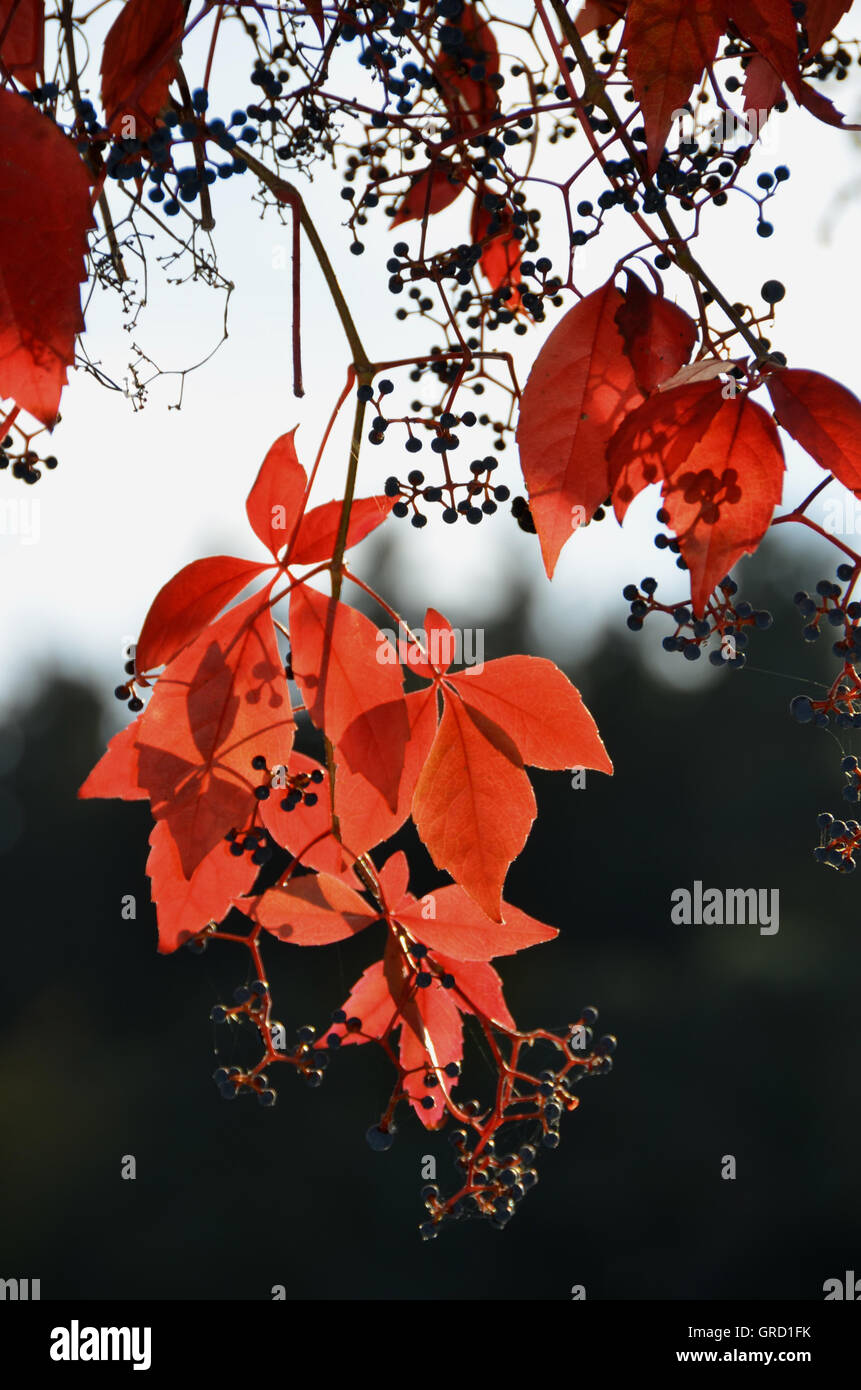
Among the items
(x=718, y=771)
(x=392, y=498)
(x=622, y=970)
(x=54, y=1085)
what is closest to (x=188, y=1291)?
(x=54, y=1085)

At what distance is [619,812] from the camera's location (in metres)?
7.34

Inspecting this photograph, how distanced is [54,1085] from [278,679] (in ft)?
23.7

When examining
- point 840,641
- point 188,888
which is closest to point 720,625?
point 840,641

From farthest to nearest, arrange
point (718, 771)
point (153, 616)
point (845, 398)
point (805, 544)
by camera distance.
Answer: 1. point (805, 544)
2. point (718, 771)
3. point (153, 616)
4. point (845, 398)

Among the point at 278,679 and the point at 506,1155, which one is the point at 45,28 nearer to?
the point at 278,679

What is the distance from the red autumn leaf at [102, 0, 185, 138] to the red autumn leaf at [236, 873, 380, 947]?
0.33m

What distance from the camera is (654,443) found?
0.45 m

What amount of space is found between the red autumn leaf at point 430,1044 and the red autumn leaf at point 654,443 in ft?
0.87

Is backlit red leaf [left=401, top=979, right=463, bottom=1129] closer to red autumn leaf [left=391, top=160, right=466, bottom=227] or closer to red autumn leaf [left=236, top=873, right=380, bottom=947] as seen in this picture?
red autumn leaf [left=236, top=873, right=380, bottom=947]

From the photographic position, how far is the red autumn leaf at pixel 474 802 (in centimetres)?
49

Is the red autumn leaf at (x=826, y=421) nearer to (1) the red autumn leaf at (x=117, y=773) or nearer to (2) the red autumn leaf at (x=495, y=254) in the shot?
(2) the red autumn leaf at (x=495, y=254)

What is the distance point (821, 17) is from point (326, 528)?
28cm

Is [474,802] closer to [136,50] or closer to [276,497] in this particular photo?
[276,497]

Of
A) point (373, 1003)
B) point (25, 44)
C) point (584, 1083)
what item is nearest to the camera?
point (25, 44)
